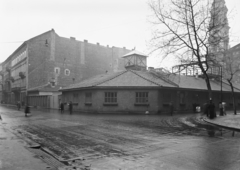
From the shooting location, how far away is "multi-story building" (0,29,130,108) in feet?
135

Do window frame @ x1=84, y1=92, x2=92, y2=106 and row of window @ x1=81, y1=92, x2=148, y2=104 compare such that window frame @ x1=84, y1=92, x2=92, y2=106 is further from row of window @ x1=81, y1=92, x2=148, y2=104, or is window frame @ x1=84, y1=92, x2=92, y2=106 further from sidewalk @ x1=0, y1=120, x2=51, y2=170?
sidewalk @ x1=0, y1=120, x2=51, y2=170

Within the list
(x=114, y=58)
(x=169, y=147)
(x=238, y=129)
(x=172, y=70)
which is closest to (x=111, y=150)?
(x=169, y=147)

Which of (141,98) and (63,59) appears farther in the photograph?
(63,59)

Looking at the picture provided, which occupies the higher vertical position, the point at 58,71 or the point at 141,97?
the point at 58,71

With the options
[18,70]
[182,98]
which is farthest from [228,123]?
[18,70]

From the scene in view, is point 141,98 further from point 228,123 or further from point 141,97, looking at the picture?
point 228,123

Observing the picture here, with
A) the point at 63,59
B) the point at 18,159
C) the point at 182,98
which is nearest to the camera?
the point at 18,159

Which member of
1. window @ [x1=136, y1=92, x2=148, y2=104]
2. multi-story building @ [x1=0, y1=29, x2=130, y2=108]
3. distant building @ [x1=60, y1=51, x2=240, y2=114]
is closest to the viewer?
distant building @ [x1=60, y1=51, x2=240, y2=114]

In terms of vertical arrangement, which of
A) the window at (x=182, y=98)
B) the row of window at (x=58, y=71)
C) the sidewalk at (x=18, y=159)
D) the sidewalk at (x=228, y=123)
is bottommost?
the sidewalk at (x=228, y=123)

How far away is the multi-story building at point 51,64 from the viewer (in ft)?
135

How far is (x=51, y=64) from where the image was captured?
4203 cm

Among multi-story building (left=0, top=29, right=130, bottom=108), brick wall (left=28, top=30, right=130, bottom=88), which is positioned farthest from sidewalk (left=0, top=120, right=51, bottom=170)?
brick wall (left=28, top=30, right=130, bottom=88)

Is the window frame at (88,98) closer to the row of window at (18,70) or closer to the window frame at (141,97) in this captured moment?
the window frame at (141,97)

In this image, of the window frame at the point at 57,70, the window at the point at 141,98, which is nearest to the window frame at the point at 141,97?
the window at the point at 141,98
